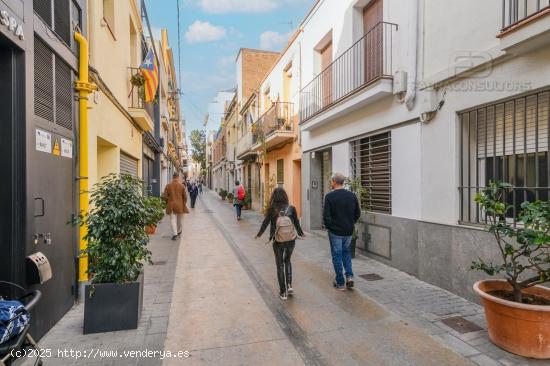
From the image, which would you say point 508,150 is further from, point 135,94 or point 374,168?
point 135,94

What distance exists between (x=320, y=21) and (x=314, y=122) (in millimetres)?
2930

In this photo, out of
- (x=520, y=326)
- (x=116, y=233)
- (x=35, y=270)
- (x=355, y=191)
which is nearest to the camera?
(x=520, y=326)

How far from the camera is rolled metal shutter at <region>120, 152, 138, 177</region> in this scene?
8670mm

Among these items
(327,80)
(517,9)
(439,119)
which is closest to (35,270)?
(439,119)

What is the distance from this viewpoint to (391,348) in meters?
3.51

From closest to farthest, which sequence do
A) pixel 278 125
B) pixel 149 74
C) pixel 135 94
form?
pixel 149 74, pixel 135 94, pixel 278 125

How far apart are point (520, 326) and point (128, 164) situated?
9.24 metres

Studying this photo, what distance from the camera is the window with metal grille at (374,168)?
7.13m

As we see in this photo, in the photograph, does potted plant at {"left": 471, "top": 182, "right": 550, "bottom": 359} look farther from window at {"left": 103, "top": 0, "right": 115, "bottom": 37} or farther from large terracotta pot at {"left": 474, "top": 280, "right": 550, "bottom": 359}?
window at {"left": 103, "top": 0, "right": 115, "bottom": 37}

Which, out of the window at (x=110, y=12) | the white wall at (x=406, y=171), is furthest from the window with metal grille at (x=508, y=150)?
the window at (x=110, y=12)

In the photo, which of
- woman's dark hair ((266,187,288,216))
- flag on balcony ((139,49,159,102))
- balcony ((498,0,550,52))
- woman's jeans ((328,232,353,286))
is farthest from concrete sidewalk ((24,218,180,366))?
flag on balcony ((139,49,159,102))

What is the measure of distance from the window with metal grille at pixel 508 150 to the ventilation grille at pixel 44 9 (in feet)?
17.8

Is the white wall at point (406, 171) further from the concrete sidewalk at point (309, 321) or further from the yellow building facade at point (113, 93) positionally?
the yellow building facade at point (113, 93)

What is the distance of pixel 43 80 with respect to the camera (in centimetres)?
378
